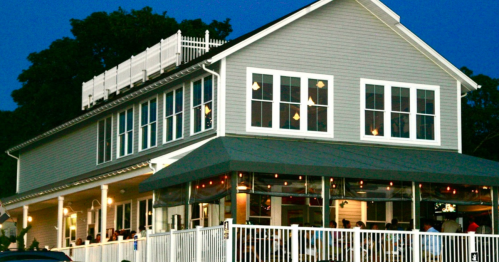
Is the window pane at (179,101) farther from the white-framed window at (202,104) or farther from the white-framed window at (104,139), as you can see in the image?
the white-framed window at (104,139)

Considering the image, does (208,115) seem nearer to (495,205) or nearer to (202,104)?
(202,104)

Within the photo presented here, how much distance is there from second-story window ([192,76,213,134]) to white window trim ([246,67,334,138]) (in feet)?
3.87

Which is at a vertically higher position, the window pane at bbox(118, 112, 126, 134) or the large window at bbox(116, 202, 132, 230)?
the window pane at bbox(118, 112, 126, 134)

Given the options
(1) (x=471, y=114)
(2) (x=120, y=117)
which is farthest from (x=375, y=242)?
(1) (x=471, y=114)

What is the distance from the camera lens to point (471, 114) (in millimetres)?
45812

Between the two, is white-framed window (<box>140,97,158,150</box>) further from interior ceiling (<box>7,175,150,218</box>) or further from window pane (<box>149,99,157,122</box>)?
interior ceiling (<box>7,175,150,218</box>)

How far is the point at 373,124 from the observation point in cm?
2542

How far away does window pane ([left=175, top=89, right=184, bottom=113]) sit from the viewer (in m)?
26.4

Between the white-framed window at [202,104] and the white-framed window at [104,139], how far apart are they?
6850 mm

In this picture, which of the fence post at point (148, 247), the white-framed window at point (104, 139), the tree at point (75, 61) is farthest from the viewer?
the tree at point (75, 61)

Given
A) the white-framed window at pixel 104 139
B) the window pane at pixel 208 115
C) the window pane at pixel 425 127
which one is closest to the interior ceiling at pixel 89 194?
the white-framed window at pixel 104 139

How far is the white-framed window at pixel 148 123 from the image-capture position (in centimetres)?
2813

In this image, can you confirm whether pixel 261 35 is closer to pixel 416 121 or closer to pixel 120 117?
pixel 416 121

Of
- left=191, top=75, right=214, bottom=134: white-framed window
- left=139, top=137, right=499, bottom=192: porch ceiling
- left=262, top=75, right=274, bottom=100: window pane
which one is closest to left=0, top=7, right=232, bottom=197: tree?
left=191, top=75, right=214, bottom=134: white-framed window
